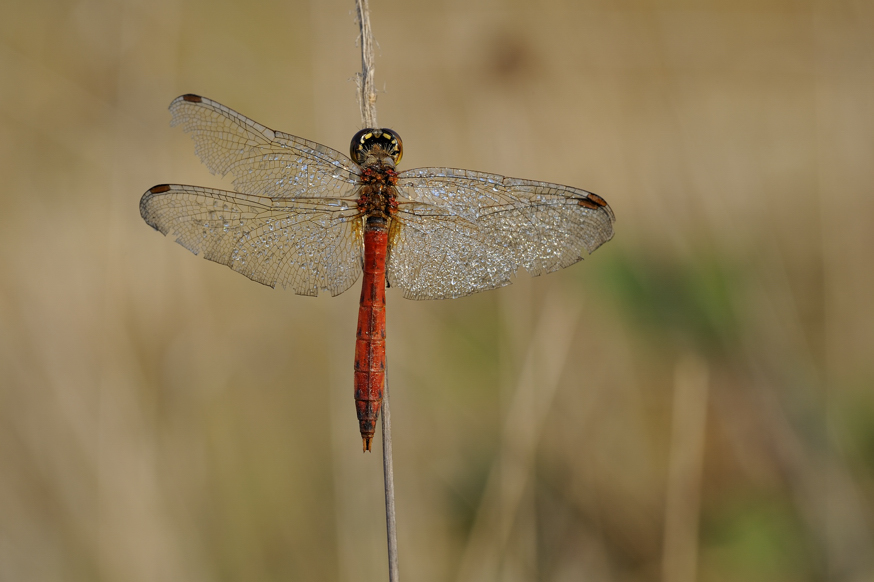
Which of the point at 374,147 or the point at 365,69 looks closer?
the point at 365,69

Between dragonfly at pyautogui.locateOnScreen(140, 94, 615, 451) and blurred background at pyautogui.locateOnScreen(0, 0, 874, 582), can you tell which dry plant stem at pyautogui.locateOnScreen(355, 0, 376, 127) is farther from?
blurred background at pyautogui.locateOnScreen(0, 0, 874, 582)

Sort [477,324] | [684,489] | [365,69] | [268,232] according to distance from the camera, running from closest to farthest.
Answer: [365,69] → [268,232] → [684,489] → [477,324]

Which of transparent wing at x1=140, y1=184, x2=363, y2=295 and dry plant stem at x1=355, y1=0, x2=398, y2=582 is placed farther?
transparent wing at x1=140, y1=184, x2=363, y2=295

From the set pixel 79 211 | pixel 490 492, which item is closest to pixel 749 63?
pixel 490 492

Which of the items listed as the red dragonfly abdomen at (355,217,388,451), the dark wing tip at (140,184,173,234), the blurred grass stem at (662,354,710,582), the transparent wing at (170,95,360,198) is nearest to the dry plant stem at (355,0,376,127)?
the transparent wing at (170,95,360,198)

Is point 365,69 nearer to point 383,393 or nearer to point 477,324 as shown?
point 383,393

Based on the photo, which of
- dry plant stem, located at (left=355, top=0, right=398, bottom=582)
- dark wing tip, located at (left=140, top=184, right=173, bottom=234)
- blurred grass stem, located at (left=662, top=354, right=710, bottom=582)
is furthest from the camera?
blurred grass stem, located at (left=662, top=354, right=710, bottom=582)

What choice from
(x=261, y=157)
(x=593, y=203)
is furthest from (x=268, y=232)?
(x=593, y=203)
